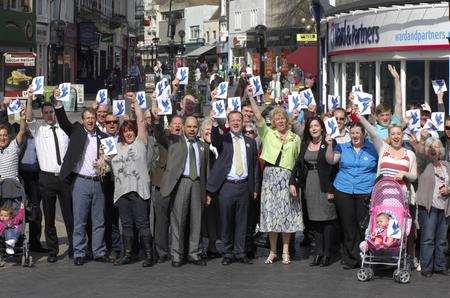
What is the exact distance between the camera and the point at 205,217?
11.4 m

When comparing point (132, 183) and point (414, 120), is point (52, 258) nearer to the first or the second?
point (132, 183)

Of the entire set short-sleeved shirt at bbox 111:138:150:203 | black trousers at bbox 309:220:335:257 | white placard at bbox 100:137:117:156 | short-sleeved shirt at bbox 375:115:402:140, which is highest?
short-sleeved shirt at bbox 375:115:402:140

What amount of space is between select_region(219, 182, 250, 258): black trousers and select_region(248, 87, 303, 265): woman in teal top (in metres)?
0.23

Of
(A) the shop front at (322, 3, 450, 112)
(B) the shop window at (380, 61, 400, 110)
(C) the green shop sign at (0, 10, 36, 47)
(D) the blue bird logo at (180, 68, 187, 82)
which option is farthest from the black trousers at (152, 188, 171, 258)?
(C) the green shop sign at (0, 10, 36, 47)

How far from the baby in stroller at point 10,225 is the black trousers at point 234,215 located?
7.99 ft

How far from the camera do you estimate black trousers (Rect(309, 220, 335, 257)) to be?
1088cm

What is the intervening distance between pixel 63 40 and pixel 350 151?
1590 inches

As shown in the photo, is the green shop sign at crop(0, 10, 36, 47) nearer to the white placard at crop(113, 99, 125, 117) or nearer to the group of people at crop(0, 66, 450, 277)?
the white placard at crop(113, 99, 125, 117)

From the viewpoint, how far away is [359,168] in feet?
34.5

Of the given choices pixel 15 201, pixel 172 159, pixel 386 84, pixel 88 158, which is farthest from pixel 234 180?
pixel 386 84

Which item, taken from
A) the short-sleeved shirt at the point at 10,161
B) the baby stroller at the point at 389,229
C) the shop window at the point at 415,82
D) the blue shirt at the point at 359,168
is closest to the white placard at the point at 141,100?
the short-sleeved shirt at the point at 10,161

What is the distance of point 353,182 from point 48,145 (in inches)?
148

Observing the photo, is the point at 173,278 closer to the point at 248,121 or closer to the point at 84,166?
the point at 84,166

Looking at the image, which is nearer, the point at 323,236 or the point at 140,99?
the point at 323,236
